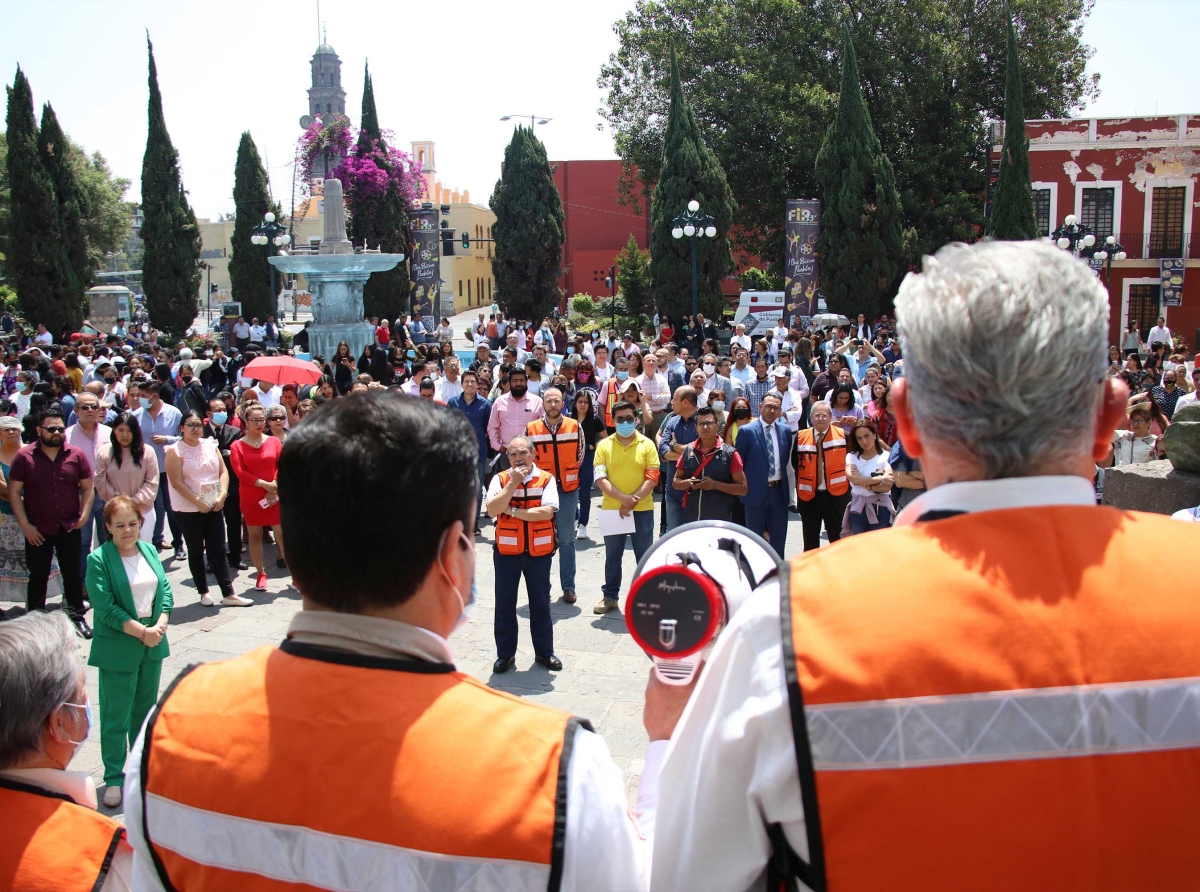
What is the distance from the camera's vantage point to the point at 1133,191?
32.9 metres

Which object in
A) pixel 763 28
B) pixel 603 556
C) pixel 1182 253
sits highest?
pixel 763 28

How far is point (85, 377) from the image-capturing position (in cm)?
1548

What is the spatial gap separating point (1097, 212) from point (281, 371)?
30.5m

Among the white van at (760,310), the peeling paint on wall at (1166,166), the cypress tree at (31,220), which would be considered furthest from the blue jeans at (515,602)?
the peeling paint on wall at (1166,166)

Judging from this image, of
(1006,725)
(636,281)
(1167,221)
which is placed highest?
(1167,221)

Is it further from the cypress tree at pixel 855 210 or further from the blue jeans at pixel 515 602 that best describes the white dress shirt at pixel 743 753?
the cypress tree at pixel 855 210

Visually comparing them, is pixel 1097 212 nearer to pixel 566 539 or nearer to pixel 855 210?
pixel 855 210

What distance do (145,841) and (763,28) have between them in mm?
36174

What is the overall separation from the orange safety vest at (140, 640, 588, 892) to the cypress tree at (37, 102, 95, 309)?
32632 millimetres

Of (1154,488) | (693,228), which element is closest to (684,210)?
(693,228)

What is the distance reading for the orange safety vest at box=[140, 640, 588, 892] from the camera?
1.34 m

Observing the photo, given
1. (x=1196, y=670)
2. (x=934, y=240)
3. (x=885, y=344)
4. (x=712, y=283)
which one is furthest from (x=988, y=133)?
(x=1196, y=670)

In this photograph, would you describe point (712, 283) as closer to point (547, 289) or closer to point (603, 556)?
point (547, 289)

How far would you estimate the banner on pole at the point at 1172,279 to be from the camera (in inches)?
1271
